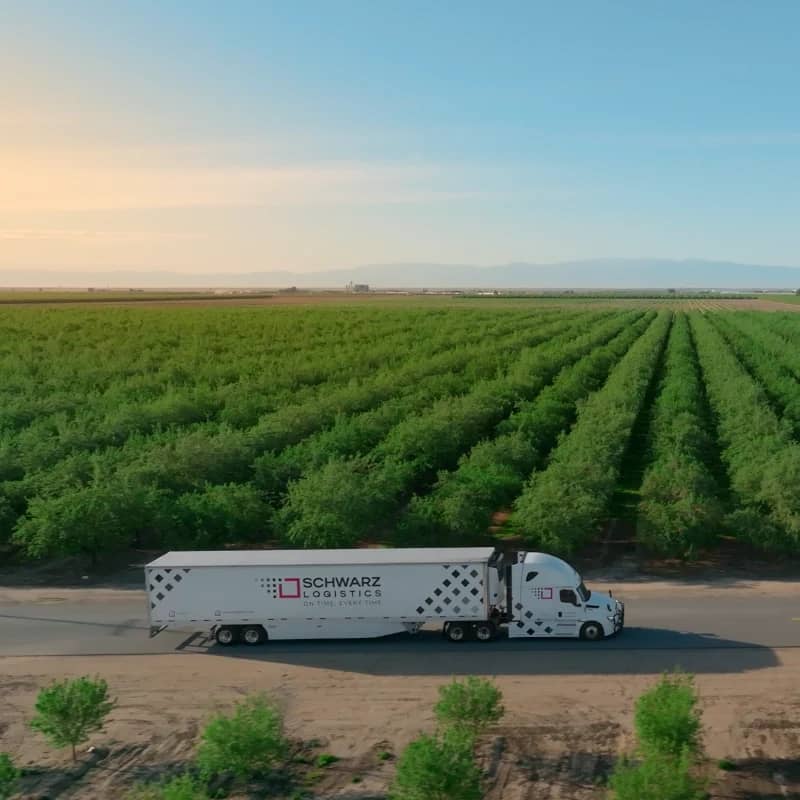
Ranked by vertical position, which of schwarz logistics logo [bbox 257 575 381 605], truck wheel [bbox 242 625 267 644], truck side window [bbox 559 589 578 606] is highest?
schwarz logistics logo [bbox 257 575 381 605]

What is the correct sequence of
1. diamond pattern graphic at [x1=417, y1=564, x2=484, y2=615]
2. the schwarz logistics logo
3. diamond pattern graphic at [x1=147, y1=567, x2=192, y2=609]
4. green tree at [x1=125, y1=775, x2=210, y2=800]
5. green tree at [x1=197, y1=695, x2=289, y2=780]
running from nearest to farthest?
green tree at [x1=125, y1=775, x2=210, y2=800], green tree at [x1=197, y1=695, x2=289, y2=780], diamond pattern graphic at [x1=417, y1=564, x2=484, y2=615], the schwarz logistics logo, diamond pattern graphic at [x1=147, y1=567, x2=192, y2=609]

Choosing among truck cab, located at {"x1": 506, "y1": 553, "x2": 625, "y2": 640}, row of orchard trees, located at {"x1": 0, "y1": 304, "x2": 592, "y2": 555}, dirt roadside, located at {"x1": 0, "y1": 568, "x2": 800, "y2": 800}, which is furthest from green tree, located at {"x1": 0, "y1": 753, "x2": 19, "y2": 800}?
row of orchard trees, located at {"x1": 0, "y1": 304, "x2": 592, "y2": 555}

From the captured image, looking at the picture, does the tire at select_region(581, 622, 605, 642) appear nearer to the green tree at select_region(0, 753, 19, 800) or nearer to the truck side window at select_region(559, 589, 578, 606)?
the truck side window at select_region(559, 589, 578, 606)

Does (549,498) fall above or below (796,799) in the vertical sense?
above

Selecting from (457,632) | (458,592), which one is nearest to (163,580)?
(458,592)

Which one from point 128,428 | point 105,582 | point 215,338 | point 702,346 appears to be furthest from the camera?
point 215,338

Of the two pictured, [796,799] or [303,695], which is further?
[303,695]

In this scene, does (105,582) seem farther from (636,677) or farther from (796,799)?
(796,799)

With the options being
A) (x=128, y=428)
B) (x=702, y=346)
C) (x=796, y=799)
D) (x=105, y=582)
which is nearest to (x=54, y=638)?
(x=105, y=582)
